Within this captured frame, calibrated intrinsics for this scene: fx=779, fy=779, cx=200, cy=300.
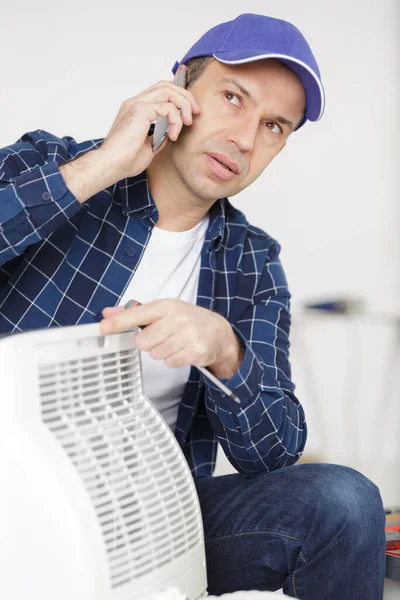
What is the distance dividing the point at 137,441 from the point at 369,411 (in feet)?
9.06

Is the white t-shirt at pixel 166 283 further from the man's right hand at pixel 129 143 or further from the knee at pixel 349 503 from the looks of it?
the knee at pixel 349 503

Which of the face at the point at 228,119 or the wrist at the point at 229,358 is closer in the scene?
the wrist at the point at 229,358

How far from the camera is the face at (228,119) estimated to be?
1441 mm

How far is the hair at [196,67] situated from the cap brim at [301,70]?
0.15 feet

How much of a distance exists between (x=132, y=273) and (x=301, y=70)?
19.1 inches

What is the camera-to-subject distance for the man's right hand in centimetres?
122

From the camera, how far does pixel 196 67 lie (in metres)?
1.52

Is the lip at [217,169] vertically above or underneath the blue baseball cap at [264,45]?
underneath

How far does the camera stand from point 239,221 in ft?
5.41

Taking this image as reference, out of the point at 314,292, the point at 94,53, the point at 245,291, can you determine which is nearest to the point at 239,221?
the point at 245,291

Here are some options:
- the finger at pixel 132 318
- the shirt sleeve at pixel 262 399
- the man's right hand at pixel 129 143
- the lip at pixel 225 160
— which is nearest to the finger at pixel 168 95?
the man's right hand at pixel 129 143

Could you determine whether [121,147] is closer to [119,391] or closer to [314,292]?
[119,391]

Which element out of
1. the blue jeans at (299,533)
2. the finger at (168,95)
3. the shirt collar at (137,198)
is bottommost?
the blue jeans at (299,533)

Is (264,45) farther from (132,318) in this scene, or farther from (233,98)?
(132,318)
